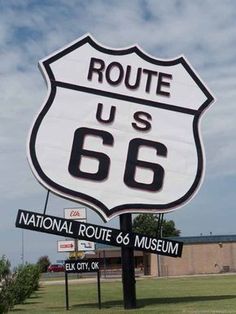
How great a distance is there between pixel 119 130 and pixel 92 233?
347cm

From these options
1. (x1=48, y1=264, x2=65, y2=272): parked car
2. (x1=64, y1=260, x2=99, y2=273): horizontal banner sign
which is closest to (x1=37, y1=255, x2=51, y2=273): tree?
(x1=48, y1=264, x2=65, y2=272): parked car

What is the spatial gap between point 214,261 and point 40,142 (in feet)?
166

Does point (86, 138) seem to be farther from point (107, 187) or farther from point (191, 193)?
point (191, 193)

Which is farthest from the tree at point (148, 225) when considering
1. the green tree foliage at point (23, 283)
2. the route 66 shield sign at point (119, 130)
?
the route 66 shield sign at point (119, 130)

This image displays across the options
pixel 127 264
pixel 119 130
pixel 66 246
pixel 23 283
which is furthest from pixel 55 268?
pixel 119 130

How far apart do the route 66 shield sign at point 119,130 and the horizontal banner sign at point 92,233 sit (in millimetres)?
634

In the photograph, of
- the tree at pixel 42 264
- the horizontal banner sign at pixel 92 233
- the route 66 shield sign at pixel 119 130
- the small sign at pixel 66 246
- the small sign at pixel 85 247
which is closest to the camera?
the horizontal banner sign at pixel 92 233

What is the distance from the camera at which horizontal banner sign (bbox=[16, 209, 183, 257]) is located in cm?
1959

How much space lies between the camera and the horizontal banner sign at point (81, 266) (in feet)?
69.6

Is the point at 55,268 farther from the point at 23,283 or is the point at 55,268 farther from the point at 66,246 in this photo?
the point at 23,283

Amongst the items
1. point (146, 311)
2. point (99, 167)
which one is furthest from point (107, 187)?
point (146, 311)

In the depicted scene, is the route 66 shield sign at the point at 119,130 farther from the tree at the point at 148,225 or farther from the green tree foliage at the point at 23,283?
the tree at the point at 148,225

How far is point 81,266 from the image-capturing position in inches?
838

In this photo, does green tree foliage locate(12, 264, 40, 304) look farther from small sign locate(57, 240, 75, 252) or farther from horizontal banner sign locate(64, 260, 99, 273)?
small sign locate(57, 240, 75, 252)
